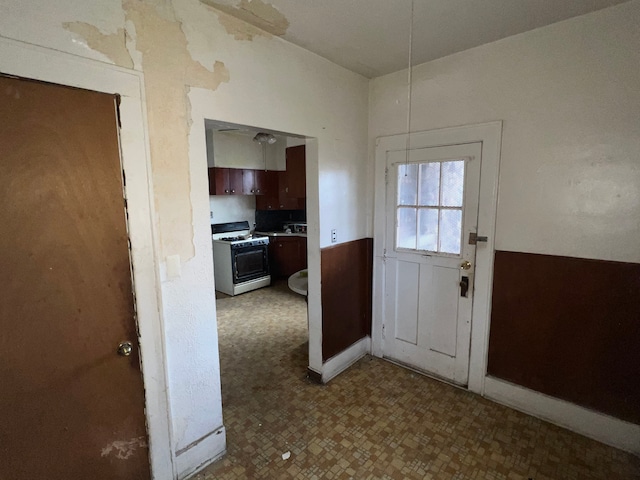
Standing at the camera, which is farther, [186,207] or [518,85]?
[518,85]

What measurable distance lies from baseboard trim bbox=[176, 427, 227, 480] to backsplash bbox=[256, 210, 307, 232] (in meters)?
4.29

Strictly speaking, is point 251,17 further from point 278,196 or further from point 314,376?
point 278,196

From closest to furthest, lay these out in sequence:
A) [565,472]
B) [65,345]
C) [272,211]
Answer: [65,345] < [565,472] < [272,211]

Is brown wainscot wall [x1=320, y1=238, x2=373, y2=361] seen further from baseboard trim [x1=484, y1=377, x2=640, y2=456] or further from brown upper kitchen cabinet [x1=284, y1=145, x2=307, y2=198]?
brown upper kitchen cabinet [x1=284, y1=145, x2=307, y2=198]

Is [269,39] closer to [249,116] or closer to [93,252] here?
[249,116]

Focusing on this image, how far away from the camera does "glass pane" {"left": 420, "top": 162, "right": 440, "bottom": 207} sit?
2463 millimetres

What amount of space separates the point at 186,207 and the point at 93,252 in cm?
46

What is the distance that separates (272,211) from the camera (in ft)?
19.8

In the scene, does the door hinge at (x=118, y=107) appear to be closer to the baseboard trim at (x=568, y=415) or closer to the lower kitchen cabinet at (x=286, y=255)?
the baseboard trim at (x=568, y=415)

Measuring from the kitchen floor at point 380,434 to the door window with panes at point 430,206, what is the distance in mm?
1165

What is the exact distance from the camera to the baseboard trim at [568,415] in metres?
1.88

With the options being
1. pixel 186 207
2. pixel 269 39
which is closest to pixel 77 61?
pixel 186 207

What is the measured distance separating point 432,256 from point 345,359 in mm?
1194

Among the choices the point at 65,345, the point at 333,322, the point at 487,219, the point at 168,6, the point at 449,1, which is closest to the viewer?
the point at 65,345
